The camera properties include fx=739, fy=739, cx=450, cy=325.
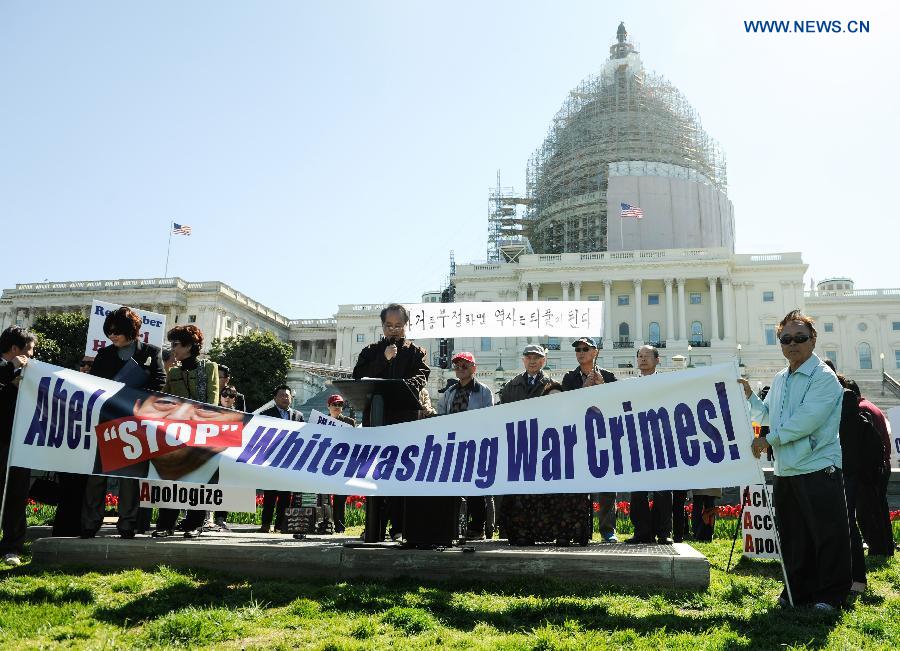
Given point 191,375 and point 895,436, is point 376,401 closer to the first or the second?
A: point 191,375

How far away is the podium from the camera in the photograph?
20.3ft

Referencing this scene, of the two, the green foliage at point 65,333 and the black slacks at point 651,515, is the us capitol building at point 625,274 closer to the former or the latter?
the green foliage at point 65,333

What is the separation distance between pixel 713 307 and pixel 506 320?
57823mm

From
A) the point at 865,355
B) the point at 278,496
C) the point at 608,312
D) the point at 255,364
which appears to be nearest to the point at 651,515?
the point at 278,496

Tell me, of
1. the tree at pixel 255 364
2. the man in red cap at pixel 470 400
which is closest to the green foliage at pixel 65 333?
the tree at pixel 255 364

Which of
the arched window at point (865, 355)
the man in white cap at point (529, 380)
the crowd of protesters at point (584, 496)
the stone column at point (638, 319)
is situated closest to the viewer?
the crowd of protesters at point (584, 496)

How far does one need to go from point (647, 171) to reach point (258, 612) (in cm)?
7470

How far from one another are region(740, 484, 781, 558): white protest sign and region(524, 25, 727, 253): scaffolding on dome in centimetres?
7143

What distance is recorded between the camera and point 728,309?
67.6 metres

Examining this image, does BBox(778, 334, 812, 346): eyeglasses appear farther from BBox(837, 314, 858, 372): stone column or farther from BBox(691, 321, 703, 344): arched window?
BBox(837, 314, 858, 372): stone column

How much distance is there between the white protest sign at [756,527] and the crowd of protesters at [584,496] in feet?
1.35

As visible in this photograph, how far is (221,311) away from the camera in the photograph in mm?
83312

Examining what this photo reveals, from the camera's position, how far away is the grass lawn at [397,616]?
430cm

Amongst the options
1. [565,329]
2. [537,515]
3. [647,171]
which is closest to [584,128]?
[647,171]
